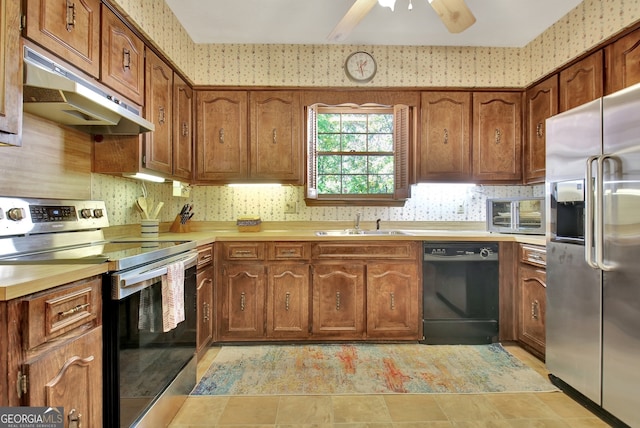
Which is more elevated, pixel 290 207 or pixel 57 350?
pixel 290 207

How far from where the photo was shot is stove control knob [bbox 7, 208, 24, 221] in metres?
1.52

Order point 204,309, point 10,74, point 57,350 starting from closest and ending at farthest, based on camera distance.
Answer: point 57,350
point 10,74
point 204,309

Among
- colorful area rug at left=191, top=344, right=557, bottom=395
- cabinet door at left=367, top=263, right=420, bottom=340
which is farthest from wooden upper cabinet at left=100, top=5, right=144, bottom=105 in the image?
cabinet door at left=367, top=263, right=420, bottom=340

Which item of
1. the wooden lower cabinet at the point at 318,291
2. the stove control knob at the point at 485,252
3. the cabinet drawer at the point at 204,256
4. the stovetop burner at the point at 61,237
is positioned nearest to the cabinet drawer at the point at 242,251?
the wooden lower cabinet at the point at 318,291

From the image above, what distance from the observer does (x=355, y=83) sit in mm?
3100

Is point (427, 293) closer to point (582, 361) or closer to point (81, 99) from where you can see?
point (582, 361)

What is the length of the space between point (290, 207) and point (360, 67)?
1465 mm

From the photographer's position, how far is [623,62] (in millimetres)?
2158

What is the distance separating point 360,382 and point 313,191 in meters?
1.69

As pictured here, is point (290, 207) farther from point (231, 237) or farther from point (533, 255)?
point (533, 255)

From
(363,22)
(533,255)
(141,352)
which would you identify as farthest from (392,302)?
(363,22)

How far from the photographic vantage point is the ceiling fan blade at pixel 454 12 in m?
1.90

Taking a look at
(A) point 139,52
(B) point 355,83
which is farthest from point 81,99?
(B) point 355,83

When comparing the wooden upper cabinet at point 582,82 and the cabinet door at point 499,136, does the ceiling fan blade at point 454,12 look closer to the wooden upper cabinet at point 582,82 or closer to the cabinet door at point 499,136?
Result: the wooden upper cabinet at point 582,82
